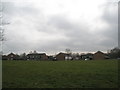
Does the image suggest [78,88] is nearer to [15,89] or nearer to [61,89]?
[61,89]

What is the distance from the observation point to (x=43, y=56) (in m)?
130

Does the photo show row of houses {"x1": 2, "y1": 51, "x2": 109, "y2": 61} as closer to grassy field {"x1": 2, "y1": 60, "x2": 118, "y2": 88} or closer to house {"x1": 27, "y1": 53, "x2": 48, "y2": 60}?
house {"x1": 27, "y1": 53, "x2": 48, "y2": 60}

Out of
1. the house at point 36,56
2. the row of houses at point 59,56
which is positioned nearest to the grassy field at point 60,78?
the row of houses at point 59,56

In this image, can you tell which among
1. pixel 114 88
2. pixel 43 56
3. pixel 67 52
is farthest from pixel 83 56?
pixel 114 88

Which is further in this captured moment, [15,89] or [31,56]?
[31,56]

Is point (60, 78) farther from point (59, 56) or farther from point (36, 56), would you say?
point (36, 56)

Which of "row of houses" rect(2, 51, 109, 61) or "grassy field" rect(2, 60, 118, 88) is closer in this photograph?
"grassy field" rect(2, 60, 118, 88)

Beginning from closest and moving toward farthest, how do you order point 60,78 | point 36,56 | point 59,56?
point 60,78
point 59,56
point 36,56

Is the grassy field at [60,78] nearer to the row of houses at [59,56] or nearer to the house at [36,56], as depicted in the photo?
the row of houses at [59,56]

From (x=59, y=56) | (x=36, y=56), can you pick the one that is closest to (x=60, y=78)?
(x=59, y=56)

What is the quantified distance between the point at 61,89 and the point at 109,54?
369ft

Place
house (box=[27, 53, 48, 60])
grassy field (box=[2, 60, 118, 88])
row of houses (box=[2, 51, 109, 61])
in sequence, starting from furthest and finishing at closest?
house (box=[27, 53, 48, 60]), row of houses (box=[2, 51, 109, 61]), grassy field (box=[2, 60, 118, 88])

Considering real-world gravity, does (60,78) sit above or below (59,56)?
below

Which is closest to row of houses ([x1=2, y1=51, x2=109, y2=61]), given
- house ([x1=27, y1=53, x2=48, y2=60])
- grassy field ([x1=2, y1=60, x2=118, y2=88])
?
house ([x1=27, y1=53, x2=48, y2=60])
